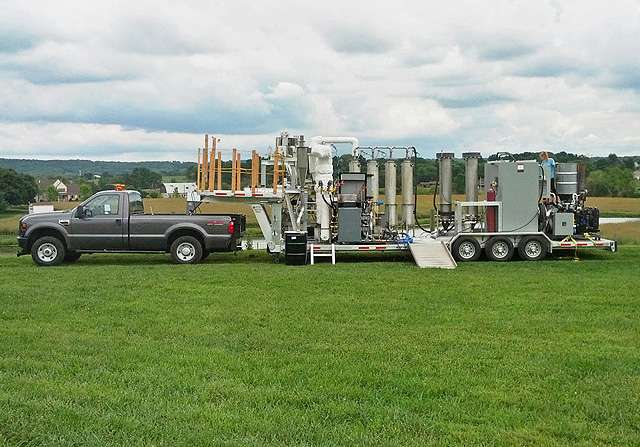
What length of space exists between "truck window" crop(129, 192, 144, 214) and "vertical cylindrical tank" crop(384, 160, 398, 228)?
20.3 feet

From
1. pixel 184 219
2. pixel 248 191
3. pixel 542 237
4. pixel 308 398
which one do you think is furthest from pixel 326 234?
pixel 308 398

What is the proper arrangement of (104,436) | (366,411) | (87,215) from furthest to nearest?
(87,215)
(366,411)
(104,436)

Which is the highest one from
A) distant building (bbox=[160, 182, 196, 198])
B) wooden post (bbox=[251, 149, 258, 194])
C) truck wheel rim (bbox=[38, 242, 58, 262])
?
wooden post (bbox=[251, 149, 258, 194])

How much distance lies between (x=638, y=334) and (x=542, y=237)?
10240mm

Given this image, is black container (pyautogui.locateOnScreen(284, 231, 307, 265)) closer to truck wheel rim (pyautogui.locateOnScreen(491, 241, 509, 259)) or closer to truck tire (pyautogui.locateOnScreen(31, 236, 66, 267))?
truck wheel rim (pyautogui.locateOnScreen(491, 241, 509, 259))

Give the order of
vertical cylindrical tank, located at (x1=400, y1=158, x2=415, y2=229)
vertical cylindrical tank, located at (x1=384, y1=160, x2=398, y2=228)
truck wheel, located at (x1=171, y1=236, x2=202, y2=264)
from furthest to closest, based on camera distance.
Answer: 1. vertical cylindrical tank, located at (x1=400, y1=158, x2=415, y2=229)
2. vertical cylindrical tank, located at (x1=384, y1=160, x2=398, y2=228)
3. truck wheel, located at (x1=171, y1=236, x2=202, y2=264)

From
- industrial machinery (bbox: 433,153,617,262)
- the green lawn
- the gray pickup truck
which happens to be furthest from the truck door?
industrial machinery (bbox: 433,153,617,262)

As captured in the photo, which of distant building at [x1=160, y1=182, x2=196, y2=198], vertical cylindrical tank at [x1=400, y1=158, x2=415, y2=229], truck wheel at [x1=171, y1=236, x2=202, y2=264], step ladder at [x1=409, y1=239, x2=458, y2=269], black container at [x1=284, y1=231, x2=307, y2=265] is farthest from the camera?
vertical cylindrical tank at [x1=400, y1=158, x2=415, y2=229]

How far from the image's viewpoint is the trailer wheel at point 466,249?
65.2 ft

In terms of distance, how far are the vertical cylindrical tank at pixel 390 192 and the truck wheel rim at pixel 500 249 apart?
2658 millimetres

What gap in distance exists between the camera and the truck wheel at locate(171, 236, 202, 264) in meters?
19.7

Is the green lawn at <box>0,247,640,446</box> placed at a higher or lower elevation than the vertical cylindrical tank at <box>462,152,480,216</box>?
lower

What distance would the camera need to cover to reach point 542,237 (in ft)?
65.5

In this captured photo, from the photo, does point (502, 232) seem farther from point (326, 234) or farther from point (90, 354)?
point (90, 354)
